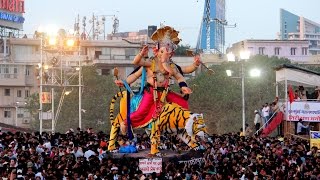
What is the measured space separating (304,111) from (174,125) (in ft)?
22.8

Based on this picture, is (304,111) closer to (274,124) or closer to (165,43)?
(274,124)

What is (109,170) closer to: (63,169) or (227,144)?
(63,169)

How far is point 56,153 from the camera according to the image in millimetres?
23438

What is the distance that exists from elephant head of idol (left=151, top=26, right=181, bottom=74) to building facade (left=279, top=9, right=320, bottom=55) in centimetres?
11952

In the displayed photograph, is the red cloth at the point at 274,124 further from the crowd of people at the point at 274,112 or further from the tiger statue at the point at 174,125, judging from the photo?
the tiger statue at the point at 174,125

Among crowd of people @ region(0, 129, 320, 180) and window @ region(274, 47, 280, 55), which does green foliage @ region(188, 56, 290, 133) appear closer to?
crowd of people @ region(0, 129, 320, 180)

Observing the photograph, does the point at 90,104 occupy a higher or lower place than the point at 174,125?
higher

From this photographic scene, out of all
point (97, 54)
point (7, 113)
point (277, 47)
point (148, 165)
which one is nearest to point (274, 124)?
point (148, 165)

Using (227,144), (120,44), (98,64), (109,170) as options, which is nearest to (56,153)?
(109,170)

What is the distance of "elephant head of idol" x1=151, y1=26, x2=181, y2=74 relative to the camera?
85.1 ft

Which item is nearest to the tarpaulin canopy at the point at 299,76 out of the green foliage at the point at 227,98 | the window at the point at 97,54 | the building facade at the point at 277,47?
the green foliage at the point at 227,98

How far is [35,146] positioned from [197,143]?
15.7 ft

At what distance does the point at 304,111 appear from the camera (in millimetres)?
31172

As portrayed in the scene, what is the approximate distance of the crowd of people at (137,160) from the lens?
20859 millimetres
